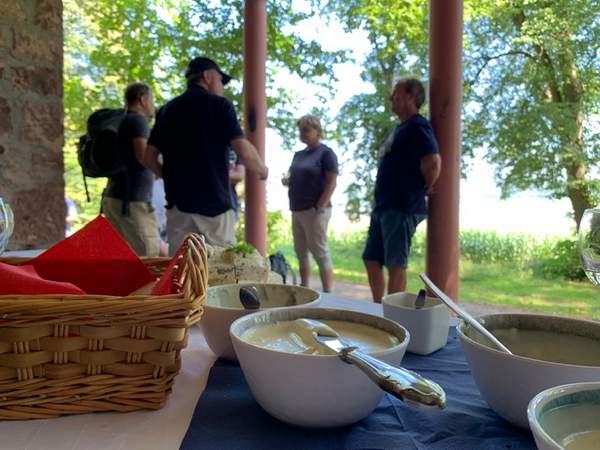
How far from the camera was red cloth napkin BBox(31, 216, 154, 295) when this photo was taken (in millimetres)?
712

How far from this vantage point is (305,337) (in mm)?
551

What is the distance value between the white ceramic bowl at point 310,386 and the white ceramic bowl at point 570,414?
151 millimetres

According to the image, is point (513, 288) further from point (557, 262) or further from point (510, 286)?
point (557, 262)

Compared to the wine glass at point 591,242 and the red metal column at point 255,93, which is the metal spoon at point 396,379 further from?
the red metal column at point 255,93

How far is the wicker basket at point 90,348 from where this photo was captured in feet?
1.63

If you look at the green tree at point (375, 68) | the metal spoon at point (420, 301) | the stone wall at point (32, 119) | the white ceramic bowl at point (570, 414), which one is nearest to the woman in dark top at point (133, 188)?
the stone wall at point (32, 119)

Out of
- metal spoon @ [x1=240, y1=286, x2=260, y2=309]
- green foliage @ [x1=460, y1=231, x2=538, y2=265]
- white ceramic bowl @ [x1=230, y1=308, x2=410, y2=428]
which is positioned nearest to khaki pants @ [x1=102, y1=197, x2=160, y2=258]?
metal spoon @ [x1=240, y1=286, x2=260, y2=309]

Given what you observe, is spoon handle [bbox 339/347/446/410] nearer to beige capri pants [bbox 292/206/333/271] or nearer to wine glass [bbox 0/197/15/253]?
wine glass [bbox 0/197/15/253]

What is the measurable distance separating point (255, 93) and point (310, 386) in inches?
128

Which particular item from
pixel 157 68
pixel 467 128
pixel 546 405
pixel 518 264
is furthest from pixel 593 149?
pixel 546 405

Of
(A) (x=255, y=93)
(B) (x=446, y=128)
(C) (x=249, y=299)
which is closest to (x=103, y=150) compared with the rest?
(A) (x=255, y=93)

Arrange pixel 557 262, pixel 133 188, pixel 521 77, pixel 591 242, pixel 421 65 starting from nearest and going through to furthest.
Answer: pixel 591 242, pixel 133 188, pixel 521 77, pixel 557 262, pixel 421 65

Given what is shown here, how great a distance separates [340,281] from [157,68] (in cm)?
335

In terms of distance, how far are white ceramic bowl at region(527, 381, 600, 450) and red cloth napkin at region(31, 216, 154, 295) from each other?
0.56 m
